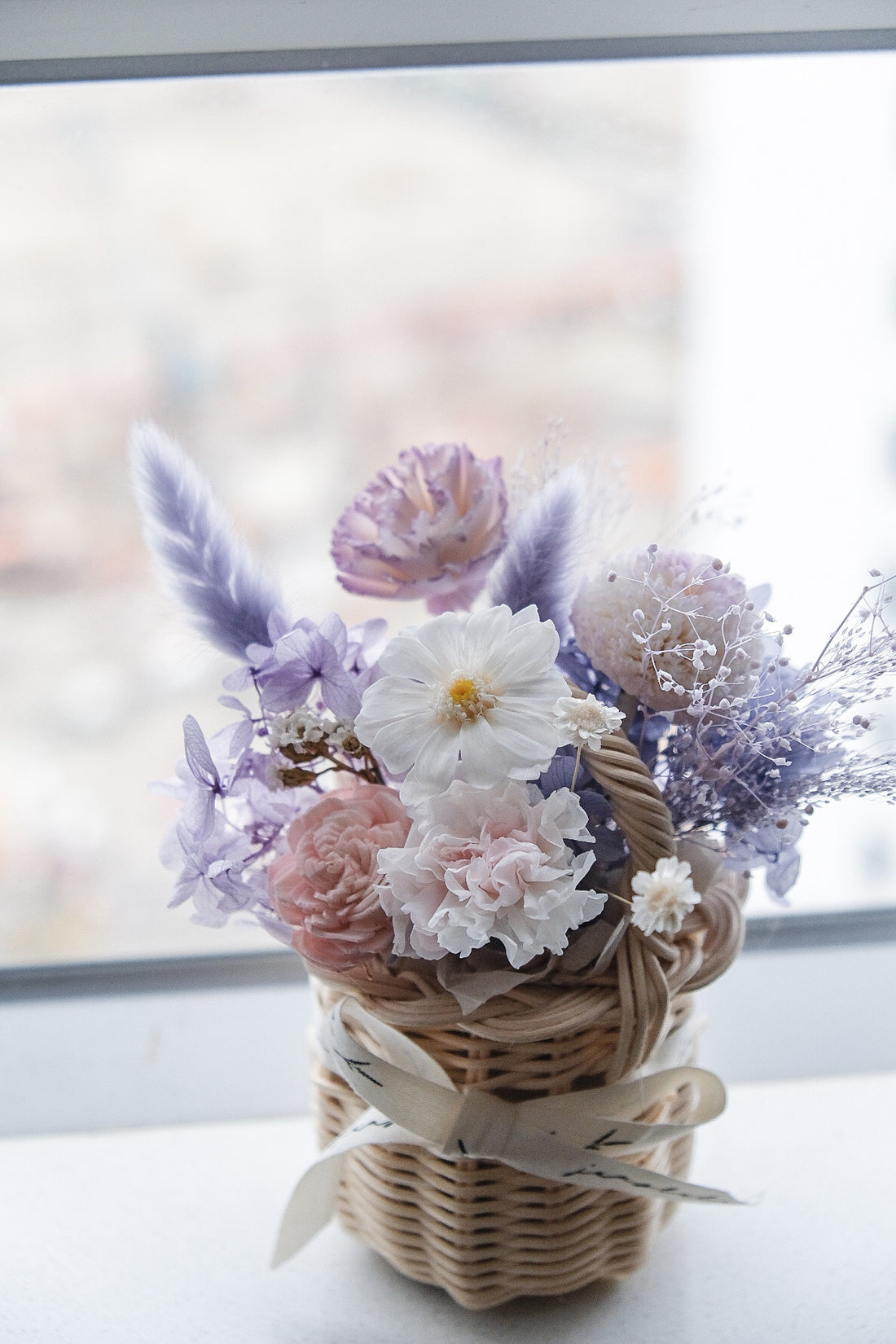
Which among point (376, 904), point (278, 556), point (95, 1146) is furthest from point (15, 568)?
point (376, 904)

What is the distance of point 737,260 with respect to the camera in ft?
3.10

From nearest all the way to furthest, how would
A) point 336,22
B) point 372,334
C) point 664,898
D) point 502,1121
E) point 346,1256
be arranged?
point 664,898 → point 502,1121 → point 346,1256 → point 336,22 → point 372,334

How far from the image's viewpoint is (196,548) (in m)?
0.58

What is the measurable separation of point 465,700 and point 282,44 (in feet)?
2.04

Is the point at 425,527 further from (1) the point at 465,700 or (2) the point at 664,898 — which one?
(2) the point at 664,898

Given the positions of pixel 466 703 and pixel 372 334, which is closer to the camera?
pixel 466 703

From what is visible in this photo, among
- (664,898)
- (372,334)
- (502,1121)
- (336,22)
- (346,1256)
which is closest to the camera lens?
(664,898)

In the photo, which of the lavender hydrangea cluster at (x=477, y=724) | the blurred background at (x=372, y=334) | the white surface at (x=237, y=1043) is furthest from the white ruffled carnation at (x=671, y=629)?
the white surface at (x=237, y=1043)

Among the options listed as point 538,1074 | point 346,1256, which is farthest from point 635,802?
point 346,1256

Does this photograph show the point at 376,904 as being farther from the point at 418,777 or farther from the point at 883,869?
the point at 883,869

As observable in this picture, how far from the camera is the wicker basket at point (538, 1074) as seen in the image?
20.2 inches

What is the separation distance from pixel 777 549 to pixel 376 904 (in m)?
0.65

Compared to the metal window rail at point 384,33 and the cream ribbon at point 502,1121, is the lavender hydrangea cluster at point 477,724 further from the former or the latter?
the metal window rail at point 384,33

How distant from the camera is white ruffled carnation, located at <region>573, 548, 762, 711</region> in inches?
20.4
